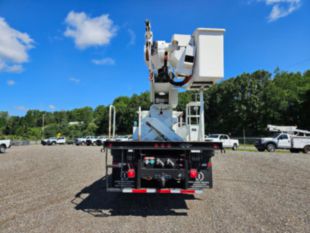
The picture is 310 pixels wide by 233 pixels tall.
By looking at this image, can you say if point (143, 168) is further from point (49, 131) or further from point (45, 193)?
point (49, 131)

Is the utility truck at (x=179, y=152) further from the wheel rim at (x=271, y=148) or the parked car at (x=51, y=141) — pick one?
the parked car at (x=51, y=141)

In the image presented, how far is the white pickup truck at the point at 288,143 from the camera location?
20141 mm

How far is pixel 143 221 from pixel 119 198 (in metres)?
1.75

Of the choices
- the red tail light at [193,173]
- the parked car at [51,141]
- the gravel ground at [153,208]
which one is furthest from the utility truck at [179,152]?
the parked car at [51,141]

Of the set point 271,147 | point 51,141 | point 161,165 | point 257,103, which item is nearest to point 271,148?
point 271,147

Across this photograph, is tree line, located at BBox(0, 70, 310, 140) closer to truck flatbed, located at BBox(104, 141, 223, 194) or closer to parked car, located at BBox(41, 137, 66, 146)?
parked car, located at BBox(41, 137, 66, 146)

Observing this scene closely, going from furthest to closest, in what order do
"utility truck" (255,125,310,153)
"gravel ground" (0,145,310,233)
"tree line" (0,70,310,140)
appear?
"tree line" (0,70,310,140)
"utility truck" (255,125,310,153)
"gravel ground" (0,145,310,233)

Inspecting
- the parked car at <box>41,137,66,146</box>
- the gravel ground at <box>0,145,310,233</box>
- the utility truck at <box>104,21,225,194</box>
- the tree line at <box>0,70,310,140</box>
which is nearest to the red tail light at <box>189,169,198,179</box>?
the utility truck at <box>104,21,225,194</box>

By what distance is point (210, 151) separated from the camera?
4.68 metres

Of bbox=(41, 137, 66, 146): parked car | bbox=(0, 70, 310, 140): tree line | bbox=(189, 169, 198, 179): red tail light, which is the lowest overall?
bbox=(41, 137, 66, 146): parked car

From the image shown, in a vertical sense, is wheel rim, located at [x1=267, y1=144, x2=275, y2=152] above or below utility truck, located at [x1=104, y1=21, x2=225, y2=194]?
below

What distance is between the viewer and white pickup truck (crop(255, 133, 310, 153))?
20.1 m

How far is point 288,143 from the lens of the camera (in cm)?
2041

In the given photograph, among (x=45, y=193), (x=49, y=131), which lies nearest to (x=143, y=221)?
(x=45, y=193)
